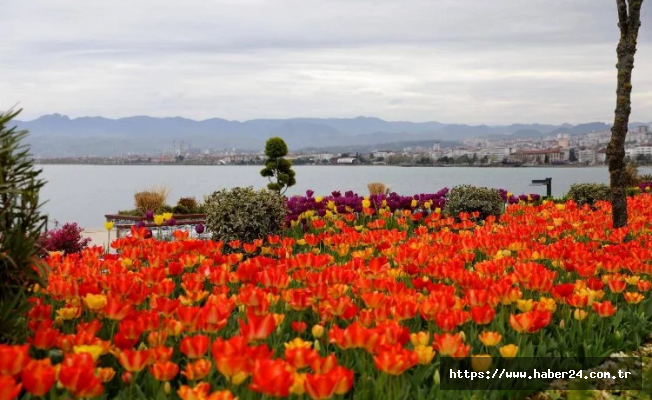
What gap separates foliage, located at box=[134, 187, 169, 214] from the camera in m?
24.8

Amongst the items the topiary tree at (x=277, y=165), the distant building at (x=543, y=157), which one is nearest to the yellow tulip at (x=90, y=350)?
the topiary tree at (x=277, y=165)

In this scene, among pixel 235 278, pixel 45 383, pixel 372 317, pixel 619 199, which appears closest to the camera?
pixel 45 383

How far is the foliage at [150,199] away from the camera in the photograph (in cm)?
2478

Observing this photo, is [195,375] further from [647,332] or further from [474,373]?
[647,332]

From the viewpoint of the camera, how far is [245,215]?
12188 mm

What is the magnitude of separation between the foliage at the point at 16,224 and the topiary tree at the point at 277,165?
22116mm

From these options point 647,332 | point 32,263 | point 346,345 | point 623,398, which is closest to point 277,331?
point 346,345

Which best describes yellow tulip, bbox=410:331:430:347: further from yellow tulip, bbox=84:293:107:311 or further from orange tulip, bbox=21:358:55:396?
yellow tulip, bbox=84:293:107:311

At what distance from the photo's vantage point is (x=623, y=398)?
15.2 feet

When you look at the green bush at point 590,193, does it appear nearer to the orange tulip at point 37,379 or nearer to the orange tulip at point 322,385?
the orange tulip at point 322,385

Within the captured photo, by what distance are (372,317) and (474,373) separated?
2.60 feet

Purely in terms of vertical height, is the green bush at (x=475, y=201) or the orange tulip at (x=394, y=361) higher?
the orange tulip at (x=394, y=361)

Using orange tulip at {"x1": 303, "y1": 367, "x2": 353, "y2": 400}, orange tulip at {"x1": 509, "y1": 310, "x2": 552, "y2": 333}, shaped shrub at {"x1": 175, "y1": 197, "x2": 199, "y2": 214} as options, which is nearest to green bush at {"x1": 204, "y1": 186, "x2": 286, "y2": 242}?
orange tulip at {"x1": 509, "y1": 310, "x2": 552, "y2": 333}

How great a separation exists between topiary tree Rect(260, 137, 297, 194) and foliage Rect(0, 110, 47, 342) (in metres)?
22.1
